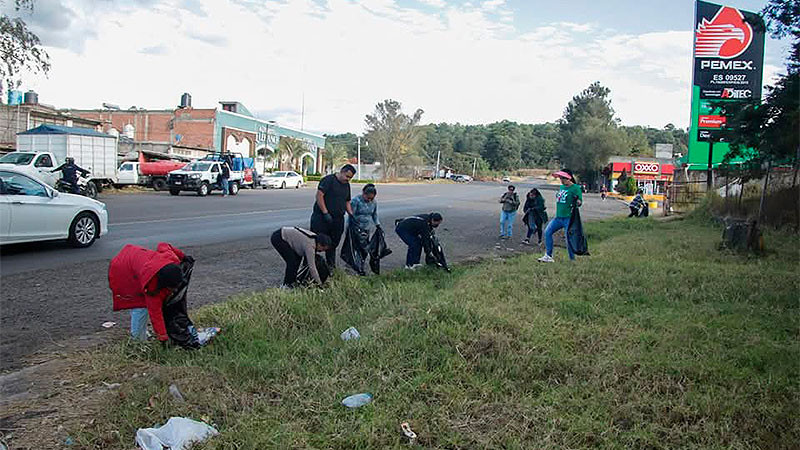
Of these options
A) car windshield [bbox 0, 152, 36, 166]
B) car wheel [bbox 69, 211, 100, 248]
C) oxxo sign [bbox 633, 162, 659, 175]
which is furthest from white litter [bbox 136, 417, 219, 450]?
oxxo sign [bbox 633, 162, 659, 175]

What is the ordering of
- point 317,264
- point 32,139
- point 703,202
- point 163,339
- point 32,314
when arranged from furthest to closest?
1. point 32,139
2. point 703,202
3. point 317,264
4. point 32,314
5. point 163,339

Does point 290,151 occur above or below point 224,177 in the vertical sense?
above

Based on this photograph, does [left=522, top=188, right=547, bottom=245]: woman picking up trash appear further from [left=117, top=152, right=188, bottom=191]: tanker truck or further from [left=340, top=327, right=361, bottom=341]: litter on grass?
[left=117, top=152, right=188, bottom=191]: tanker truck

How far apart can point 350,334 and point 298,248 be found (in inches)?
77.8

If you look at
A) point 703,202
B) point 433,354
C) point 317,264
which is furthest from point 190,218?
point 703,202

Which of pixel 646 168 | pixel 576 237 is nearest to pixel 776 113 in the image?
pixel 576 237

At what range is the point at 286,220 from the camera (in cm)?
1742

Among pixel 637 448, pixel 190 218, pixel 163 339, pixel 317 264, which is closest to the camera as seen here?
pixel 637 448

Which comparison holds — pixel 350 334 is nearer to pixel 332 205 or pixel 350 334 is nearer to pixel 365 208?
pixel 332 205

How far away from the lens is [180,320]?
503 cm

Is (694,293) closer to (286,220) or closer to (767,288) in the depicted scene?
(767,288)

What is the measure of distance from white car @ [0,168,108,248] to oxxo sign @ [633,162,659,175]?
193ft

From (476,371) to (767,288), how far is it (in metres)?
5.34

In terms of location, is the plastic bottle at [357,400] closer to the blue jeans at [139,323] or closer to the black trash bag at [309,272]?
the blue jeans at [139,323]
